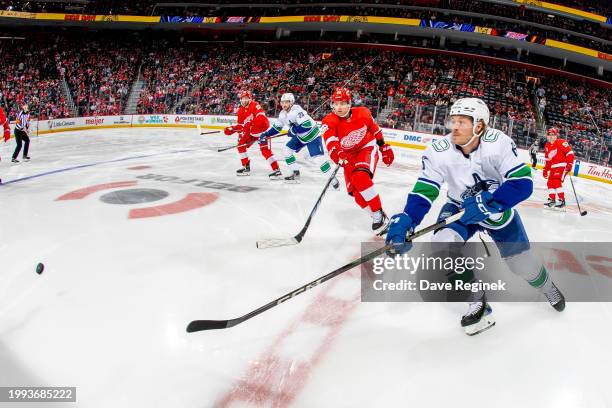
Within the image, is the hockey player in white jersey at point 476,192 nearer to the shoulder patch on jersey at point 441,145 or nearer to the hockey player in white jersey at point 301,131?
the shoulder patch on jersey at point 441,145

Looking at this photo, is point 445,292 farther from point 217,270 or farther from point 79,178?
point 79,178

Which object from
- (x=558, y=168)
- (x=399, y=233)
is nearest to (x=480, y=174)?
(x=399, y=233)

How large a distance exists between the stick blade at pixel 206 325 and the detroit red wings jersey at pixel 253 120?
621 cm

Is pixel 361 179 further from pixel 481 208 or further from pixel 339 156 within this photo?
pixel 481 208

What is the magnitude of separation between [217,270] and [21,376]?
1.72 m

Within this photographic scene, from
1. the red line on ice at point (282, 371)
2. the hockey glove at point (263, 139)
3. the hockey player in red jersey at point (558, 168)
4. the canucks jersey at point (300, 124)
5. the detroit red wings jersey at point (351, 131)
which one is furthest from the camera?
the hockey glove at point (263, 139)

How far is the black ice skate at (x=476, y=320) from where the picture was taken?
112 inches

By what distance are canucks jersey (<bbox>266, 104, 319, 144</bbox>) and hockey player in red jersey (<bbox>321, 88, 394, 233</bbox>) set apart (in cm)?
233

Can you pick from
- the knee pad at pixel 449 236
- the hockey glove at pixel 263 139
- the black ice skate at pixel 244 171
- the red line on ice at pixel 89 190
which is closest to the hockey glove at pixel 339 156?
the knee pad at pixel 449 236

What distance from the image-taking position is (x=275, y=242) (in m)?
4.49

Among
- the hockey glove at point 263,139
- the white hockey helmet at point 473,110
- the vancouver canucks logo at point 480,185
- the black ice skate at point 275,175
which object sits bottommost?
the black ice skate at point 275,175

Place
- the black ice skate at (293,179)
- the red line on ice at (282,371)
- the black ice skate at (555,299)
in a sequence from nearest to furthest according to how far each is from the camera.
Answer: the red line on ice at (282,371) → the black ice skate at (555,299) → the black ice skate at (293,179)

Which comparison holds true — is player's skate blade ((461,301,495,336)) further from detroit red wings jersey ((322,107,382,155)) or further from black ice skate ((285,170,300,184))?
black ice skate ((285,170,300,184))

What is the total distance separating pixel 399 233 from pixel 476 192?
2.17ft
